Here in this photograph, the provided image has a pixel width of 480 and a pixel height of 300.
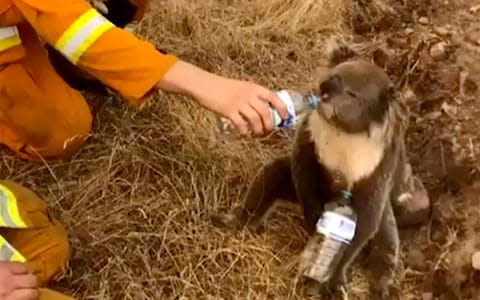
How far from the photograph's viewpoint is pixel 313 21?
3301 mm

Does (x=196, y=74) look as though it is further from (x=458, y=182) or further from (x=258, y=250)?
(x=458, y=182)

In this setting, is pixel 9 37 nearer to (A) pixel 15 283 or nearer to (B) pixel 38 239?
(B) pixel 38 239

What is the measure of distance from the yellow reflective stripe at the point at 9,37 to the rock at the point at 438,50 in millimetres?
1272

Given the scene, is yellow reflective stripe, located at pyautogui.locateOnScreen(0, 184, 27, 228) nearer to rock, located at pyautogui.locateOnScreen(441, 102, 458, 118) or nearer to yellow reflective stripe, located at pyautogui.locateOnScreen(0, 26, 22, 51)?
yellow reflective stripe, located at pyautogui.locateOnScreen(0, 26, 22, 51)

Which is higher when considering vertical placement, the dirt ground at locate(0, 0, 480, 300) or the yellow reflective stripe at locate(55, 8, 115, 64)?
the yellow reflective stripe at locate(55, 8, 115, 64)

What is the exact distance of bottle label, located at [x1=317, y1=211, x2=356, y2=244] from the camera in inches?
94.7

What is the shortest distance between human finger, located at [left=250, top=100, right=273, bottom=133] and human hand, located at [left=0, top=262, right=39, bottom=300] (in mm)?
578

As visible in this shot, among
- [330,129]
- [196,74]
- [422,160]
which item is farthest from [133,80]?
[422,160]

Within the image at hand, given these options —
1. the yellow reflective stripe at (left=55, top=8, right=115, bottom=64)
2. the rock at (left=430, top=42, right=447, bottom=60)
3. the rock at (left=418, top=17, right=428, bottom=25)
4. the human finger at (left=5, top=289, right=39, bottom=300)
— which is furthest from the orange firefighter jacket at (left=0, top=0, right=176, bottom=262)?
the rock at (left=418, top=17, right=428, bottom=25)

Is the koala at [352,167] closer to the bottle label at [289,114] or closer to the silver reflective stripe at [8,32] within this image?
the bottle label at [289,114]

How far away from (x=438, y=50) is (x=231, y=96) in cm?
126

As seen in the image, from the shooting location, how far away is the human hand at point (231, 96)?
209cm

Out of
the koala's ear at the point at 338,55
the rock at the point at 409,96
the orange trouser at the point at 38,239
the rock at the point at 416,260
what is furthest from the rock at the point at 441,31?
the orange trouser at the point at 38,239

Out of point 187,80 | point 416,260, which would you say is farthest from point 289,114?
point 416,260
